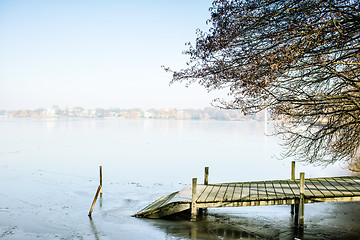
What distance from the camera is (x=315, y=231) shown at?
31.6 feet

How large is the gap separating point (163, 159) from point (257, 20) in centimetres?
2155

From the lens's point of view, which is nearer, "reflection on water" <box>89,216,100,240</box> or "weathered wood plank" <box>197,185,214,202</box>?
"weathered wood plank" <box>197,185,214,202</box>

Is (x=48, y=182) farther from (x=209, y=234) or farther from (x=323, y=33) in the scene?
(x=323, y=33)

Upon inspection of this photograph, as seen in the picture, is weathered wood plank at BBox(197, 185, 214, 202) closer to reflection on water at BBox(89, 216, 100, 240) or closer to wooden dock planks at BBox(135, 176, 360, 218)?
wooden dock planks at BBox(135, 176, 360, 218)

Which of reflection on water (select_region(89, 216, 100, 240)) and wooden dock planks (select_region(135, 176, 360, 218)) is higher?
wooden dock planks (select_region(135, 176, 360, 218))

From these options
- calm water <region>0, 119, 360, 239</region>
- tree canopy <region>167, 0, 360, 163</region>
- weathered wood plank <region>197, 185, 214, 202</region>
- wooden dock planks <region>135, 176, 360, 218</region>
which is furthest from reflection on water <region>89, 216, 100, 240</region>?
tree canopy <region>167, 0, 360, 163</region>

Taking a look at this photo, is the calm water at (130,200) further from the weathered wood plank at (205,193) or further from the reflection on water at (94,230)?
the weathered wood plank at (205,193)

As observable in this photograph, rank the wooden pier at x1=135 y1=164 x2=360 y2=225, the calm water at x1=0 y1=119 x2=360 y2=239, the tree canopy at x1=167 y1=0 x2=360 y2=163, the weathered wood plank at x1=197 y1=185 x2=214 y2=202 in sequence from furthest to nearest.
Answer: the calm water at x1=0 y1=119 x2=360 y2=239 → the weathered wood plank at x1=197 y1=185 x2=214 y2=202 → the wooden pier at x1=135 y1=164 x2=360 y2=225 → the tree canopy at x1=167 y1=0 x2=360 y2=163

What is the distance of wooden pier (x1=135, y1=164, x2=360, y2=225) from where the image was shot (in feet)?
30.0

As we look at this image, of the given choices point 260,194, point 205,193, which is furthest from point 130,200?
point 260,194

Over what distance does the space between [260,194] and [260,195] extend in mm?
120

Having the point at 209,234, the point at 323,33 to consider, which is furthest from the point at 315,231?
the point at 323,33

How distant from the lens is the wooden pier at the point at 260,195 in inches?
360

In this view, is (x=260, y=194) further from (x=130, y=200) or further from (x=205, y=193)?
(x=130, y=200)
